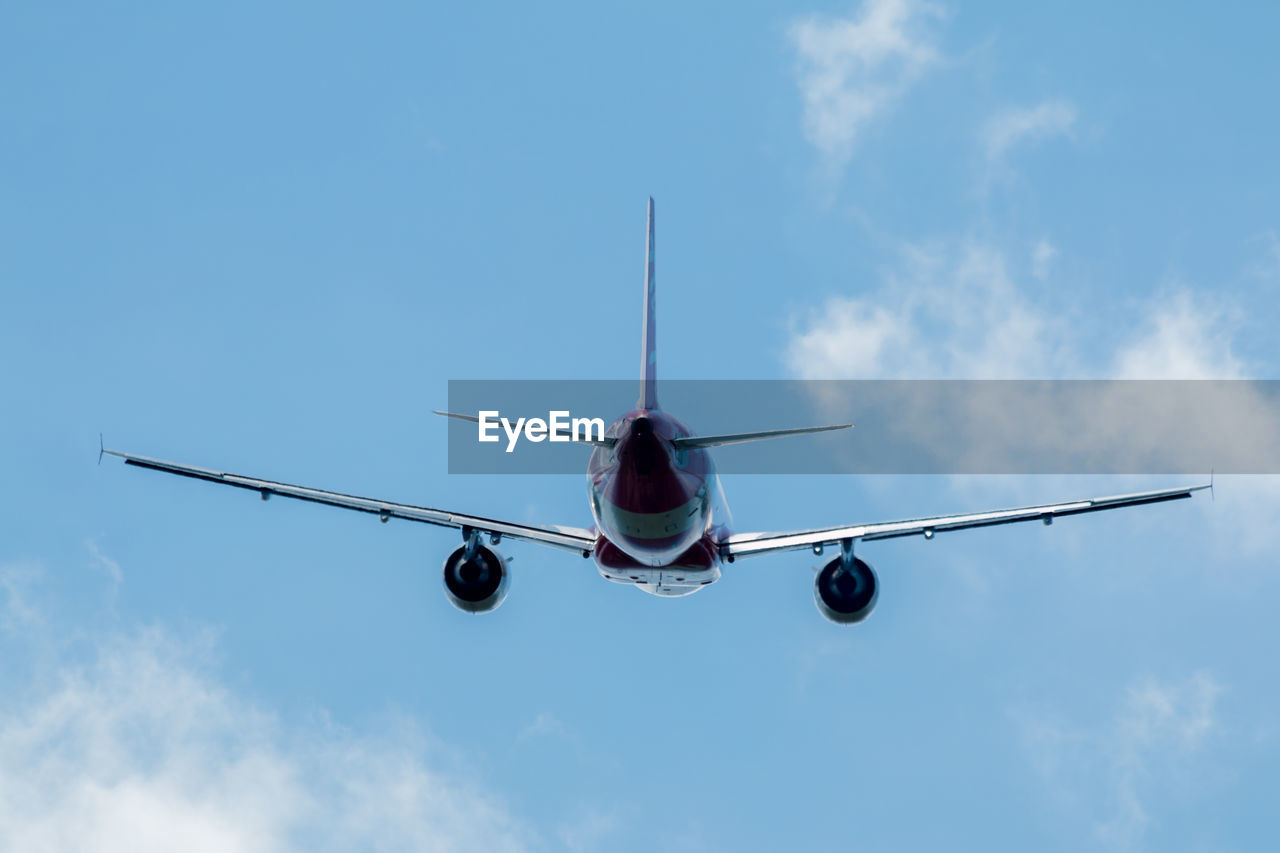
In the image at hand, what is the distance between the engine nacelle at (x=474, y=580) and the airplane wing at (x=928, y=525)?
292 inches

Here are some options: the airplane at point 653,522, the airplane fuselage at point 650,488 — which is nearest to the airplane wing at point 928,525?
the airplane at point 653,522

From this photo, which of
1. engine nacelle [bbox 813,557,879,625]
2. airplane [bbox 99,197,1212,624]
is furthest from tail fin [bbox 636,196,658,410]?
engine nacelle [bbox 813,557,879,625]

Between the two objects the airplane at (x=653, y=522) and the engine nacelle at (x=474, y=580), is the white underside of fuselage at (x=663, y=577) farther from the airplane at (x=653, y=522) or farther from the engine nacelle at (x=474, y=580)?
the engine nacelle at (x=474, y=580)

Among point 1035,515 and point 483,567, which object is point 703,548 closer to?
point 483,567

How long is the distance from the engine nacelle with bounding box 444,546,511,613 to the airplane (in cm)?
3

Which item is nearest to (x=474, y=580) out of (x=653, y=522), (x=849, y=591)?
(x=653, y=522)

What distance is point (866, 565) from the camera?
39.3 meters

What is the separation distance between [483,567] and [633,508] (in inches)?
345

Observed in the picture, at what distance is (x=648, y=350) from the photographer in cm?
3712

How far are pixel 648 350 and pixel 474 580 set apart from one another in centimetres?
922

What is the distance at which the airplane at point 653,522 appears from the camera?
3241cm

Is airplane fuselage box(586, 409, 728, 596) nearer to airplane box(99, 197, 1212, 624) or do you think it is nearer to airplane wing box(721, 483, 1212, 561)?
airplane box(99, 197, 1212, 624)

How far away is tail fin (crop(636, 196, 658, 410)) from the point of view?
116 feet

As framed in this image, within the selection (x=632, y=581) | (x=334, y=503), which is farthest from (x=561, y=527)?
(x=334, y=503)
